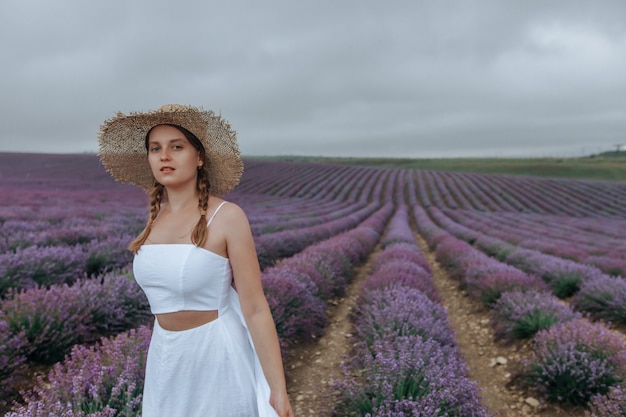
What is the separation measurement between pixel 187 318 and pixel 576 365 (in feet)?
11.0

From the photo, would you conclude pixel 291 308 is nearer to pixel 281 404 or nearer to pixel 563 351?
pixel 563 351

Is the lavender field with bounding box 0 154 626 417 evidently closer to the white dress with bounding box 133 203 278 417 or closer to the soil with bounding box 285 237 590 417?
the soil with bounding box 285 237 590 417

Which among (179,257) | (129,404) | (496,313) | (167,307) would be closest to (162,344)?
(167,307)

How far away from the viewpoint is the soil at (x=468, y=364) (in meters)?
3.14

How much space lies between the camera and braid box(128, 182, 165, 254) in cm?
146

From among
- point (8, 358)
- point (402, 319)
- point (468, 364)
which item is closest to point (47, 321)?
point (8, 358)

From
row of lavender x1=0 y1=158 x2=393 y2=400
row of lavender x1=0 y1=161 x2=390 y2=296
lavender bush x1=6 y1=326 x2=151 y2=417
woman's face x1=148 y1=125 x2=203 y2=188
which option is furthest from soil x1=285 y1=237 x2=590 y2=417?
row of lavender x1=0 y1=161 x2=390 y2=296

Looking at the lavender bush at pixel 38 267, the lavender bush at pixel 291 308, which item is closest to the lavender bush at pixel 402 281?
the lavender bush at pixel 291 308

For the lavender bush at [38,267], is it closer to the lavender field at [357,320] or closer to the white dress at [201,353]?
the lavender field at [357,320]

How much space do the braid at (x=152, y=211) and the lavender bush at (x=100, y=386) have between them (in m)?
0.78

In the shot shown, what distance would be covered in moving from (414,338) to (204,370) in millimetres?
2237

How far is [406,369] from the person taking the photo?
8.22 ft

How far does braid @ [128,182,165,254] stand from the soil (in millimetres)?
1713

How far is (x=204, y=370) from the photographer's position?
4.38 ft
